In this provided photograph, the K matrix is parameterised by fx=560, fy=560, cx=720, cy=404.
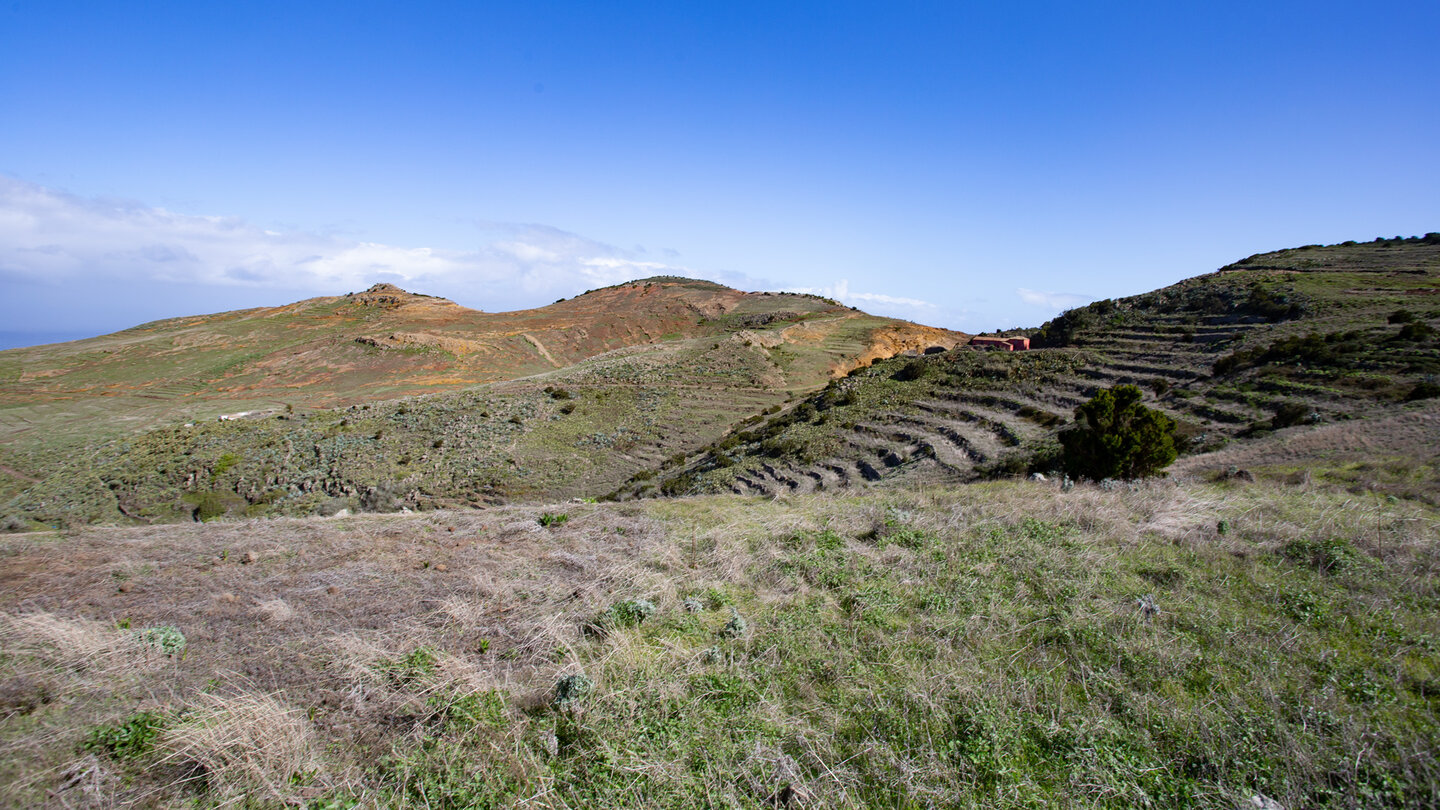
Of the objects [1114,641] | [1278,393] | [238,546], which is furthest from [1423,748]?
[1278,393]

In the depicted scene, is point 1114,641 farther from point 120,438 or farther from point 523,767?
point 120,438

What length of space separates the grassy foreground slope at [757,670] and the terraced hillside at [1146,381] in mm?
9797

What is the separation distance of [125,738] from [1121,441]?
1618 cm

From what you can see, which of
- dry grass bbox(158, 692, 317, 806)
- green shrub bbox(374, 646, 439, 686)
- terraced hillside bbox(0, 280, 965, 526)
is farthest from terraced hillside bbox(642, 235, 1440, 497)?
dry grass bbox(158, 692, 317, 806)

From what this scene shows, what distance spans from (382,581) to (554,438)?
76.6ft

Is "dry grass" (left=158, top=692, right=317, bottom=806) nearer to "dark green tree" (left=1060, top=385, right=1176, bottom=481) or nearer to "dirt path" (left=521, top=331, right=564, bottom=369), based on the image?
"dark green tree" (left=1060, top=385, right=1176, bottom=481)

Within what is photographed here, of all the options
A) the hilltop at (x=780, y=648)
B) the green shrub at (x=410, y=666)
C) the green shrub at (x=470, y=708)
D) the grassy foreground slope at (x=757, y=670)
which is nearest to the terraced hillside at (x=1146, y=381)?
the hilltop at (x=780, y=648)

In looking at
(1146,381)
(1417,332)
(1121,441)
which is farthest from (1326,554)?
(1417,332)

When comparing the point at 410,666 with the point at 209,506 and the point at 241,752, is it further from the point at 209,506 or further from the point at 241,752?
the point at 209,506

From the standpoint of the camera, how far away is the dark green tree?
12.8 metres

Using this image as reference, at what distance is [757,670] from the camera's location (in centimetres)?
484

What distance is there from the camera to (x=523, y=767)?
372 cm

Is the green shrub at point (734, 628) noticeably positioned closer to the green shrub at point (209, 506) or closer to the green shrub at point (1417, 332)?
the green shrub at point (1417, 332)

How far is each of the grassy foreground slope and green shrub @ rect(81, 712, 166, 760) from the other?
2cm
